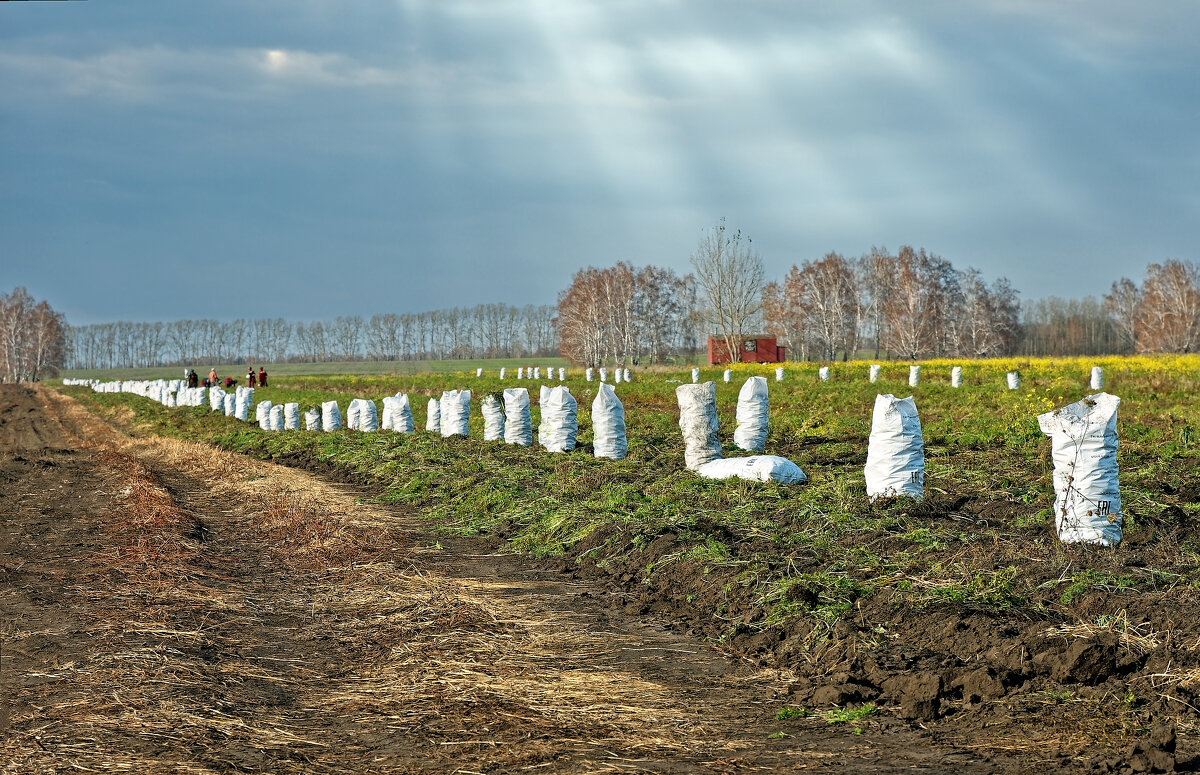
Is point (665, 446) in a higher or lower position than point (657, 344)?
lower

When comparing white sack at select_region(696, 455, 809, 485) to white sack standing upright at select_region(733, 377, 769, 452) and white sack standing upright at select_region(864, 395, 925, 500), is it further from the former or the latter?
white sack standing upright at select_region(733, 377, 769, 452)

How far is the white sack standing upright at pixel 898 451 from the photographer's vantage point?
8.88 m

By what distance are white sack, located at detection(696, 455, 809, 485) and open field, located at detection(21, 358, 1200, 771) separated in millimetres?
276

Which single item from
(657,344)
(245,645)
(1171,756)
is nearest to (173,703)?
(245,645)

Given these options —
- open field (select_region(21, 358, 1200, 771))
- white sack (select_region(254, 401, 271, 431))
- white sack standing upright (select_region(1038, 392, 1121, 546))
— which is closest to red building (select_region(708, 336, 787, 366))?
white sack (select_region(254, 401, 271, 431))

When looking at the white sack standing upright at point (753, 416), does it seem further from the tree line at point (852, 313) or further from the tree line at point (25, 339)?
the tree line at point (25, 339)

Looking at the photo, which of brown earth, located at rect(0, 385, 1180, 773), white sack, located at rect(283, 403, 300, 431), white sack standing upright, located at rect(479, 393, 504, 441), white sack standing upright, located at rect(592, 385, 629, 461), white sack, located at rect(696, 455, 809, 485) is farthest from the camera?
white sack, located at rect(283, 403, 300, 431)

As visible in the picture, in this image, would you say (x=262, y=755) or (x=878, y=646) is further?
(x=878, y=646)

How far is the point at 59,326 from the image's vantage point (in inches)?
4601

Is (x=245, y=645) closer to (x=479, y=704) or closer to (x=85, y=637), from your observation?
(x=85, y=637)

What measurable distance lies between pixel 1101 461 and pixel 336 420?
20.4 meters

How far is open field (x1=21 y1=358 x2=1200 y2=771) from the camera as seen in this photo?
4.40 meters

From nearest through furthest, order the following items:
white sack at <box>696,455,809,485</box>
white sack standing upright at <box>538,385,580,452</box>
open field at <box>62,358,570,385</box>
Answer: white sack at <box>696,455,809,485</box> < white sack standing upright at <box>538,385,580,452</box> < open field at <box>62,358,570,385</box>

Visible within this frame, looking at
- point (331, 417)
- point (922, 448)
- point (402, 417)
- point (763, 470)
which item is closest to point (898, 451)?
point (922, 448)
